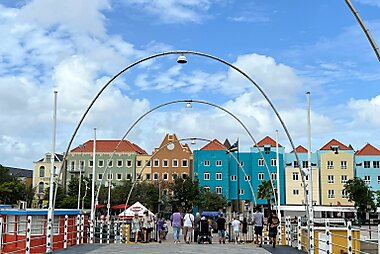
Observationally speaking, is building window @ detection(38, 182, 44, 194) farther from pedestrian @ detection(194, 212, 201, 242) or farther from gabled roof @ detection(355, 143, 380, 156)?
pedestrian @ detection(194, 212, 201, 242)

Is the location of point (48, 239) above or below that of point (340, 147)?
below

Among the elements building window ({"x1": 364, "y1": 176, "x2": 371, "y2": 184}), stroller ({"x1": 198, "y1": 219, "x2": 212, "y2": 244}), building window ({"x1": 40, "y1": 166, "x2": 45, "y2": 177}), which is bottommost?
stroller ({"x1": 198, "y1": 219, "x2": 212, "y2": 244})

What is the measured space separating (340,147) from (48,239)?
84517mm

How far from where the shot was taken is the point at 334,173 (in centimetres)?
9388

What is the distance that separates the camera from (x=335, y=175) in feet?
307

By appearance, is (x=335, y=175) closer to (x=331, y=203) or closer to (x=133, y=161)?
(x=331, y=203)

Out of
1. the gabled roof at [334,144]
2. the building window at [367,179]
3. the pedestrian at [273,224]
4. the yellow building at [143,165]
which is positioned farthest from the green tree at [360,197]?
the pedestrian at [273,224]

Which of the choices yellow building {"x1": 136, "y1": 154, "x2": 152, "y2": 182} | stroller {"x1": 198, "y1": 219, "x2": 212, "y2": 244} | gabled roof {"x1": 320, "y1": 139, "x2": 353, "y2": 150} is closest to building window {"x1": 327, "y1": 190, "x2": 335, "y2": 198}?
gabled roof {"x1": 320, "y1": 139, "x2": 353, "y2": 150}

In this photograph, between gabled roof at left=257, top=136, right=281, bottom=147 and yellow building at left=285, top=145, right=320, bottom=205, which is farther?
gabled roof at left=257, top=136, right=281, bottom=147

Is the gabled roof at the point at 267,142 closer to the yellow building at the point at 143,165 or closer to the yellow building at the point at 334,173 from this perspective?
the yellow building at the point at 334,173

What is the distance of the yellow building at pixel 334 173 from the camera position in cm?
9325

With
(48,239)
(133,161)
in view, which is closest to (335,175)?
(133,161)

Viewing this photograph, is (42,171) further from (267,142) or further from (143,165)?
(267,142)

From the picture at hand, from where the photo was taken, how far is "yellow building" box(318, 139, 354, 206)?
93.2 meters
